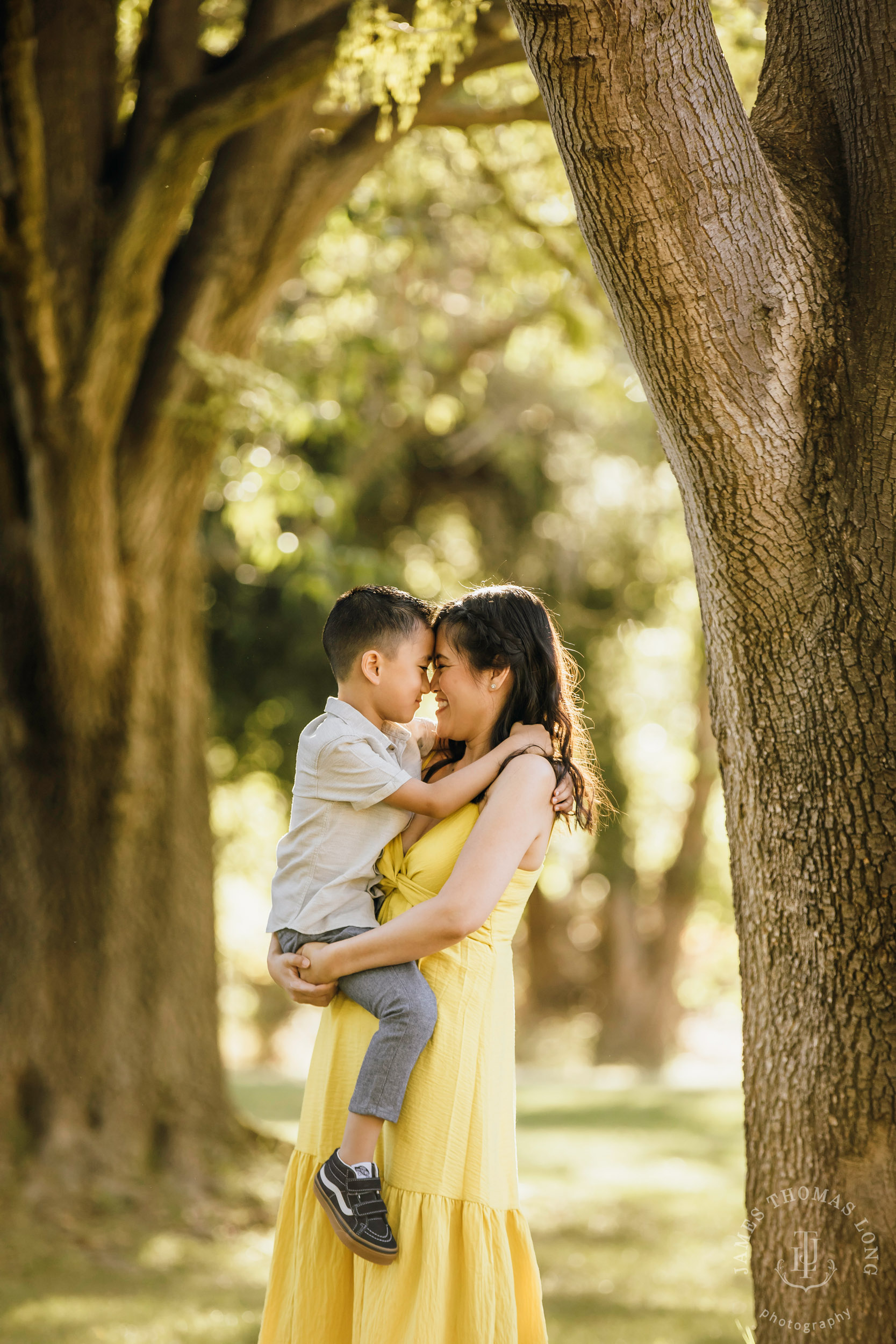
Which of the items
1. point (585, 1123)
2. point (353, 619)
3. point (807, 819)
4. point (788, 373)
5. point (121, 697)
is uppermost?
point (121, 697)

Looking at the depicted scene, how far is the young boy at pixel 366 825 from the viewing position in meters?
2.34

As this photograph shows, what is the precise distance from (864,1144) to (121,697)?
4.21m

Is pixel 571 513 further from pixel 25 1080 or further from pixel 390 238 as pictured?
pixel 25 1080

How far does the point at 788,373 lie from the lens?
2518 mm

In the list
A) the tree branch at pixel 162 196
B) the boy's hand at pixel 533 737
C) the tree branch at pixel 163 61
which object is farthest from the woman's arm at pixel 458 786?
the tree branch at pixel 163 61

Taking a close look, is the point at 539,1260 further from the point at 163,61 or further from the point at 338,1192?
the point at 163,61

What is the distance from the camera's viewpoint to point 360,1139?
2.37 meters

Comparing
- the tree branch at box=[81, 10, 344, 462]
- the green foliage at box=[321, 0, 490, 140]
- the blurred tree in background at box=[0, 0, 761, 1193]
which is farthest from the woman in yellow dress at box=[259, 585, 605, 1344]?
the tree branch at box=[81, 10, 344, 462]

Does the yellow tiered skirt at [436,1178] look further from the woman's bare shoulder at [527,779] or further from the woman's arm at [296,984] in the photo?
the woman's bare shoulder at [527,779]

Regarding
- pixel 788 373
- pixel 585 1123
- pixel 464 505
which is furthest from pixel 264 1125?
pixel 788 373

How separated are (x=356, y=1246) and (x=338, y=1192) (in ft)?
0.35

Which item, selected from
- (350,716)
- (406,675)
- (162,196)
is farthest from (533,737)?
(162,196)

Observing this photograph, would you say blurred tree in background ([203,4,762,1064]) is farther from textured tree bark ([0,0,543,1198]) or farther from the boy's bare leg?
the boy's bare leg

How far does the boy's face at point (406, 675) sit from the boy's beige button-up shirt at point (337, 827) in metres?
0.08
